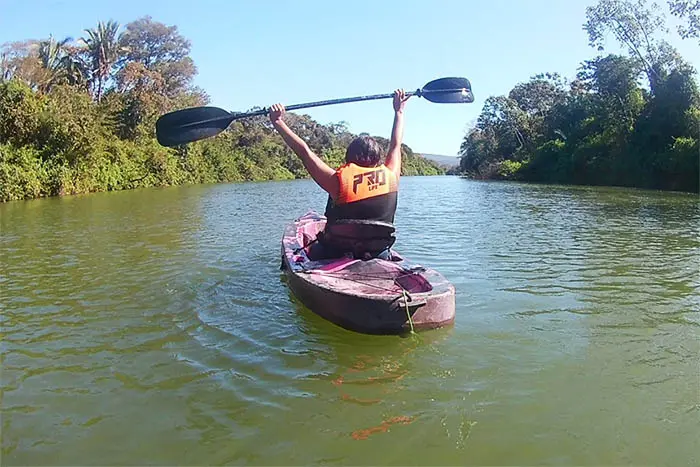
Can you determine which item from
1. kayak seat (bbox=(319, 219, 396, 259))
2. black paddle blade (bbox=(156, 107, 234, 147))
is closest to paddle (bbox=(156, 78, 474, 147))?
black paddle blade (bbox=(156, 107, 234, 147))

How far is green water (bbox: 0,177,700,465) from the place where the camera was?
2646mm

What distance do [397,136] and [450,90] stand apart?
4.34 ft

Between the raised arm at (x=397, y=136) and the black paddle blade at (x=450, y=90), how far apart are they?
29.1 inches

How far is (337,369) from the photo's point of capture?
355 cm

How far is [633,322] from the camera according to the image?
14.9ft

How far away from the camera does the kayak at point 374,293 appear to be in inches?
155

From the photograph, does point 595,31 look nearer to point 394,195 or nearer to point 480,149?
point 480,149

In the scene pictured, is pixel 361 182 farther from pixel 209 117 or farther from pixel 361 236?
pixel 209 117

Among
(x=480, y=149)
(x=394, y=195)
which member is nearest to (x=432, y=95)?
(x=394, y=195)

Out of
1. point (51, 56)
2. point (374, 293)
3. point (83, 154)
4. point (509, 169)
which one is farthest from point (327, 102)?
point (509, 169)

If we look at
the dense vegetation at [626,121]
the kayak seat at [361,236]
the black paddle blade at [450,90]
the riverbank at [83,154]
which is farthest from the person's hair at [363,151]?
the dense vegetation at [626,121]

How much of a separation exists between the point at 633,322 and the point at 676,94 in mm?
26521

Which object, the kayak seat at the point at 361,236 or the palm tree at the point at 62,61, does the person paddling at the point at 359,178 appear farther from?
the palm tree at the point at 62,61

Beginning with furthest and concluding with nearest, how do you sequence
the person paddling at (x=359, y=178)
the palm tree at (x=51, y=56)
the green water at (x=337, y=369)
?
the palm tree at (x=51, y=56) → the person paddling at (x=359, y=178) → the green water at (x=337, y=369)
